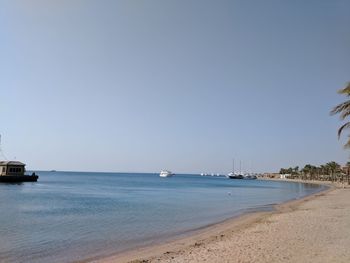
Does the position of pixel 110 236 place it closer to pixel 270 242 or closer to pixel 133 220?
pixel 133 220

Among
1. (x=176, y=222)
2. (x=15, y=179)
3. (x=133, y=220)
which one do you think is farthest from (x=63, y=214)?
(x=15, y=179)

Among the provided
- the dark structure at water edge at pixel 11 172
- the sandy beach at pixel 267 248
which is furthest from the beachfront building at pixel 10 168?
the sandy beach at pixel 267 248

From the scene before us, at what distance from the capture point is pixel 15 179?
9012cm

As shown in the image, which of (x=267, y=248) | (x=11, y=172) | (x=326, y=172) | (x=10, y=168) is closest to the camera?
(x=267, y=248)

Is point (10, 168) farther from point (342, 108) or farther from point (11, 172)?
point (342, 108)

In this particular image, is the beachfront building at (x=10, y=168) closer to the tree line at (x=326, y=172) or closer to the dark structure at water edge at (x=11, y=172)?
the dark structure at water edge at (x=11, y=172)

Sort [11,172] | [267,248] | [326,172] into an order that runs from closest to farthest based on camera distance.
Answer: [267,248] → [11,172] → [326,172]

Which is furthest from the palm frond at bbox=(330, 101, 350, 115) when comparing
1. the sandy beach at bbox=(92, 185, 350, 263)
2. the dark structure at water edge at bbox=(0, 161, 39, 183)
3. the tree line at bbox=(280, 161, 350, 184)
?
the tree line at bbox=(280, 161, 350, 184)

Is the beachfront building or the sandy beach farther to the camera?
the beachfront building

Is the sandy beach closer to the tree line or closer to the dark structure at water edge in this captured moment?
the dark structure at water edge

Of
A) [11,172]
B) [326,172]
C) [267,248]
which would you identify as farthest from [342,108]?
[326,172]

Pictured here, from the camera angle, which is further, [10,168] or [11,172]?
[10,168]

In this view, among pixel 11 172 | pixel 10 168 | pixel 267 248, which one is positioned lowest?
pixel 267 248

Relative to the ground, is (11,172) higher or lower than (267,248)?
higher
